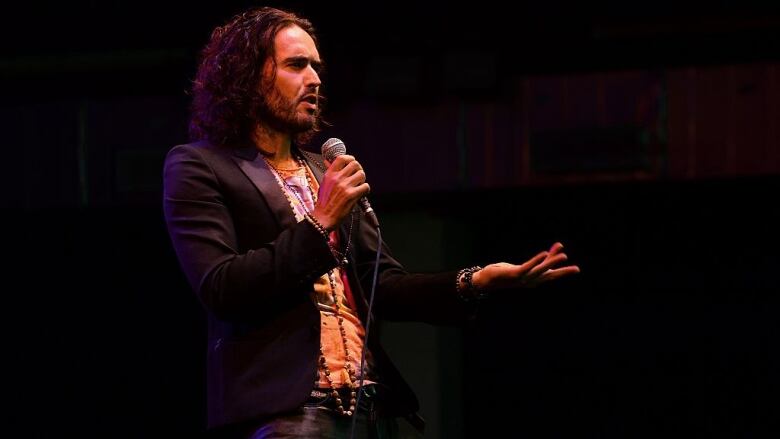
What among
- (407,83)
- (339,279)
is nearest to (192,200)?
(339,279)

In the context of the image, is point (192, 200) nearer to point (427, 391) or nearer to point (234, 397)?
point (234, 397)

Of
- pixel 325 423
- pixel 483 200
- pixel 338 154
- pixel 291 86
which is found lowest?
pixel 325 423

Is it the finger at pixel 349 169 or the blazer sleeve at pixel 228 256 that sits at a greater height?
the finger at pixel 349 169

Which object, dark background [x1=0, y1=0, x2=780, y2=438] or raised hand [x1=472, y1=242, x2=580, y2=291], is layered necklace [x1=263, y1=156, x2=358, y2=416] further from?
dark background [x1=0, y1=0, x2=780, y2=438]

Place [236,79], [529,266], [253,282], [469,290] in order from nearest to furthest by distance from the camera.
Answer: [253,282], [529,266], [469,290], [236,79]

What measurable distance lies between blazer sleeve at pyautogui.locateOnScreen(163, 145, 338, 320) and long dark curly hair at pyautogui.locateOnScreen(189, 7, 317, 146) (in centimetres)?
20

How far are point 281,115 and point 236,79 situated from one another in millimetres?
133

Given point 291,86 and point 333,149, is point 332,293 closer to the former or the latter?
point 333,149

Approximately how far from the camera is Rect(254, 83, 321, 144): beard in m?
2.09

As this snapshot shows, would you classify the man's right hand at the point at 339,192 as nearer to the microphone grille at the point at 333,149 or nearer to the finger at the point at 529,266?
the microphone grille at the point at 333,149

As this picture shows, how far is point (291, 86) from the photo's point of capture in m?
2.11

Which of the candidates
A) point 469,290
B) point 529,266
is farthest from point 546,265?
point 469,290

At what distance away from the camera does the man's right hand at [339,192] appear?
1.78 metres

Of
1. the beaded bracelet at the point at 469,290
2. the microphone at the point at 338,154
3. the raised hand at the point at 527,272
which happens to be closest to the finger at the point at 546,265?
the raised hand at the point at 527,272
